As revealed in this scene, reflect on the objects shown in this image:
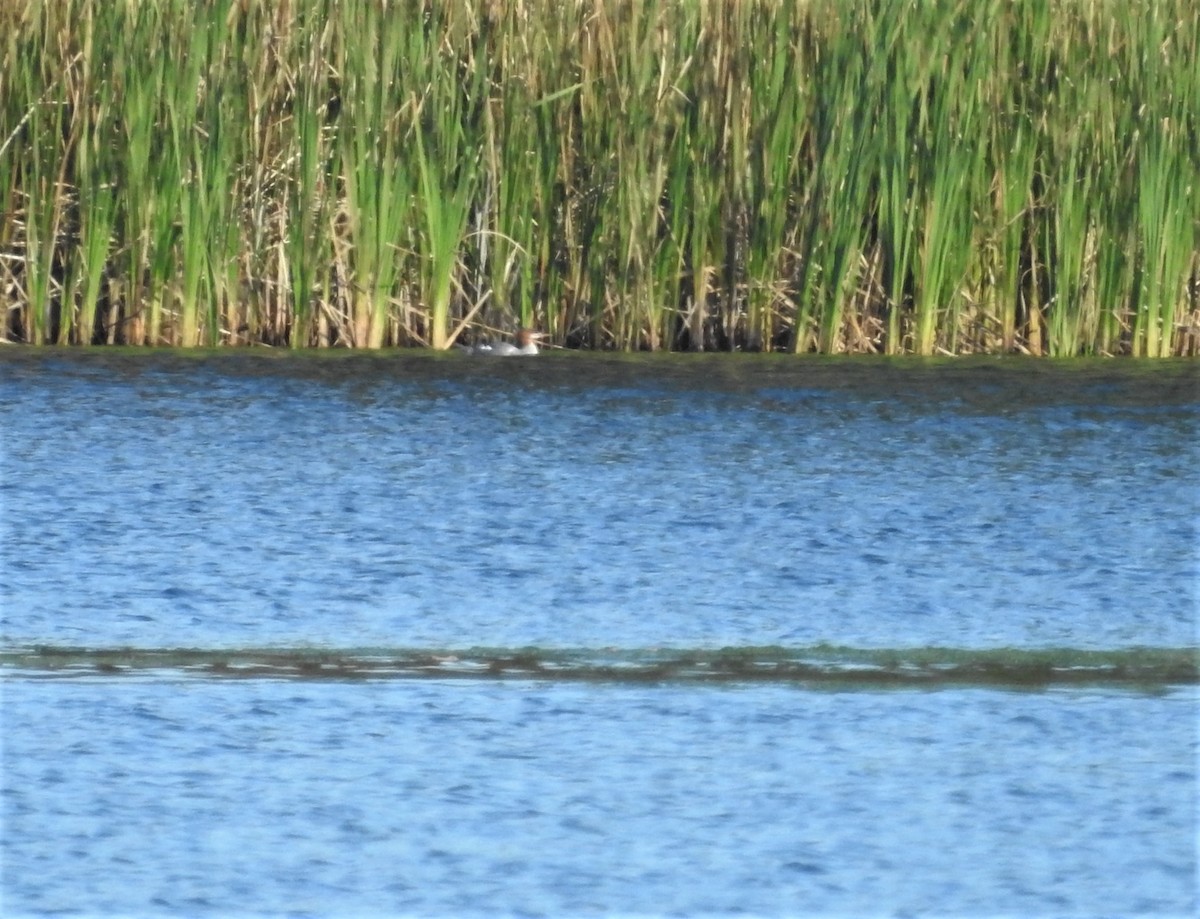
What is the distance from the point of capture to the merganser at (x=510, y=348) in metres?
8.66

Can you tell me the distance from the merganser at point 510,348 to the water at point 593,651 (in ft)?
2.65

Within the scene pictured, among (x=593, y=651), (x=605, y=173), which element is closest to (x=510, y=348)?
(x=605, y=173)

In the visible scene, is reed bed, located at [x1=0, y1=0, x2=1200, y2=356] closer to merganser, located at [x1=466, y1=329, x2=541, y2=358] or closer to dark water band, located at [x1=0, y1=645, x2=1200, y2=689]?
merganser, located at [x1=466, y1=329, x2=541, y2=358]

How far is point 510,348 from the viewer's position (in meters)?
8.68

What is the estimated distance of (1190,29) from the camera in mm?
8836

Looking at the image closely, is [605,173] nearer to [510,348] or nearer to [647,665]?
[510,348]

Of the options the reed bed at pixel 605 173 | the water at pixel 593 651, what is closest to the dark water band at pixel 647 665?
the water at pixel 593 651

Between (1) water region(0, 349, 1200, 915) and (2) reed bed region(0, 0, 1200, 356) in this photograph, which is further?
(2) reed bed region(0, 0, 1200, 356)

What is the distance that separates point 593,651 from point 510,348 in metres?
4.27

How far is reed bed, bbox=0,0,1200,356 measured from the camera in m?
8.59

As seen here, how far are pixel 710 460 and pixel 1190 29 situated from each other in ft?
10.9

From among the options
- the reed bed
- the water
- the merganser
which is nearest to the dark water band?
the water

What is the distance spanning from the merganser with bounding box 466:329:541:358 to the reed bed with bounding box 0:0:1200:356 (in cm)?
24

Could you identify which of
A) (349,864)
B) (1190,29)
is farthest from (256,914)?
(1190,29)
